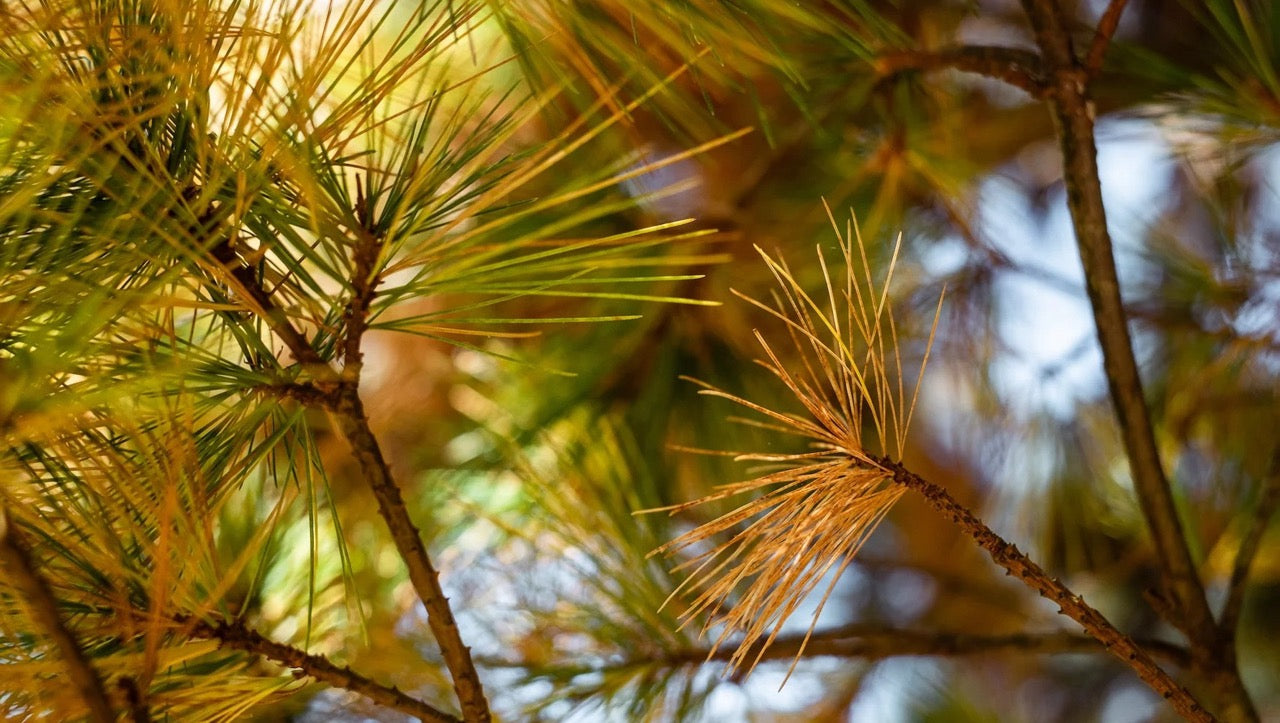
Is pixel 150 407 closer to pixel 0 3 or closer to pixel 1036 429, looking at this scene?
pixel 0 3

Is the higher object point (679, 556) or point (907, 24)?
point (907, 24)

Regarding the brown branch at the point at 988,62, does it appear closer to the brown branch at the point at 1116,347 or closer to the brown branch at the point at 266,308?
the brown branch at the point at 1116,347

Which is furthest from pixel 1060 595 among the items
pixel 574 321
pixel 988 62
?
pixel 988 62

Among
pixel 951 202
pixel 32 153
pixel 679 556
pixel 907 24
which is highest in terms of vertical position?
pixel 32 153

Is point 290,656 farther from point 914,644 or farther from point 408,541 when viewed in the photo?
point 914,644

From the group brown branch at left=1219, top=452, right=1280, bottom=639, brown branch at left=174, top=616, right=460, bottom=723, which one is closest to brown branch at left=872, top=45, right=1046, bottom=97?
brown branch at left=1219, top=452, right=1280, bottom=639

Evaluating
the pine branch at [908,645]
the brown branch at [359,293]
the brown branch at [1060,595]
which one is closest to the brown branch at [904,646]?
the pine branch at [908,645]

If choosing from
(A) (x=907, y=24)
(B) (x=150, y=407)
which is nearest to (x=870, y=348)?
Result: (B) (x=150, y=407)
